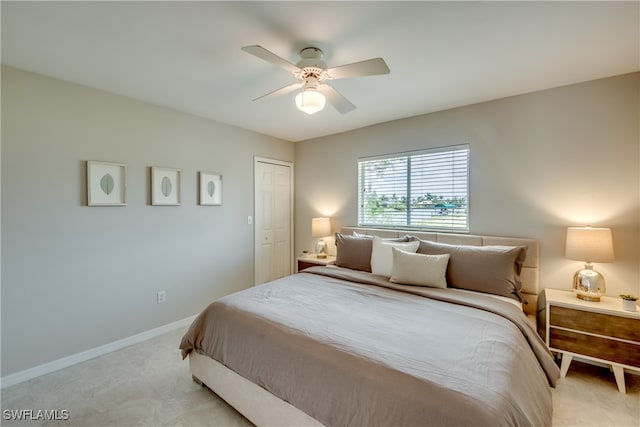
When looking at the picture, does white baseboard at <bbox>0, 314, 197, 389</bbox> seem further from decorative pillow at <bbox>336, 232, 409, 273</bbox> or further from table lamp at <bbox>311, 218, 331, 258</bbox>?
decorative pillow at <bbox>336, 232, 409, 273</bbox>

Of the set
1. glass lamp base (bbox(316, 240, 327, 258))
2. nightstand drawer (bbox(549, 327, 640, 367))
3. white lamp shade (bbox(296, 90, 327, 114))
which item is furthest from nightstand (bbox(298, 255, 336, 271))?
nightstand drawer (bbox(549, 327, 640, 367))

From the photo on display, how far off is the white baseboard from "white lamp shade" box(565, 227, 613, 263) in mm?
3945

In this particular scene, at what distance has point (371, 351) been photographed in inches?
52.4

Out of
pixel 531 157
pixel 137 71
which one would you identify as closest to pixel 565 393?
pixel 531 157

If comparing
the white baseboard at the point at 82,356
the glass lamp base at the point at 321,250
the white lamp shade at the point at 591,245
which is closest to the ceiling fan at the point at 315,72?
the white lamp shade at the point at 591,245

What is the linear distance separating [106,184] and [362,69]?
8.31ft

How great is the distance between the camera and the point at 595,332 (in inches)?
79.8

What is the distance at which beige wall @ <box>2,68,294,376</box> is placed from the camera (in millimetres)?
2137

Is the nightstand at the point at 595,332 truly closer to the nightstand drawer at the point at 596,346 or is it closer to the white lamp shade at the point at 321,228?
the nightstand drawer at the point at 596,346

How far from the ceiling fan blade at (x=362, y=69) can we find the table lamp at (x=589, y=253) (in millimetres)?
2060

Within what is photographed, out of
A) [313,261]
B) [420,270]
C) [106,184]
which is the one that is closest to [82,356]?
[106,184]

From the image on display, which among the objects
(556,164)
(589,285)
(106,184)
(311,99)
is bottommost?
(589,285)

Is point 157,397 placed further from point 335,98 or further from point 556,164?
point 556,164

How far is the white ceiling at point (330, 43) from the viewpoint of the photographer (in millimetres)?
1524
